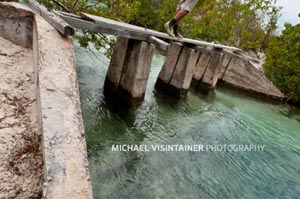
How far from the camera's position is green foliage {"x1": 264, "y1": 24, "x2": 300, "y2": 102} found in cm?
1321

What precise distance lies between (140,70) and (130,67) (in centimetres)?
28

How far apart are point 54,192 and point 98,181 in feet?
8.35

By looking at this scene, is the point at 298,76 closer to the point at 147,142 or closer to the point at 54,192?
the point at 147,142

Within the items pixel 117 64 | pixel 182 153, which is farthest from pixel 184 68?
pixel 182 153

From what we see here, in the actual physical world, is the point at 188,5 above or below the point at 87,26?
above

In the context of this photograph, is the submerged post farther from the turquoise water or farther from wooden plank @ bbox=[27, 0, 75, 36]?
wooden plank @ bbox=[27, 0, 75, 36]

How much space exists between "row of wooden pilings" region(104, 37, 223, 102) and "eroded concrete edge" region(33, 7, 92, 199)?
3860 mm

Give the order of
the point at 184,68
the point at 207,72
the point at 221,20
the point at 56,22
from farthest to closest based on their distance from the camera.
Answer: the point at 221,20 → the point at 207,72 → the point at 184,68 → the point at 56,22

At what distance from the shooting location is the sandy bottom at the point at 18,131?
175cm

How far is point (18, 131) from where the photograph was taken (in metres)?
2.12

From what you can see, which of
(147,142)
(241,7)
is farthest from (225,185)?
(241,7)

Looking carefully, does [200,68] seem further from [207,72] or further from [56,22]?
[56,22]

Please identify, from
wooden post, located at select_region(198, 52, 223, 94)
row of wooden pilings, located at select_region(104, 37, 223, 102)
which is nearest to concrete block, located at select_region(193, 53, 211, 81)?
wooden post, located at select_region(198, 52, 223, 94)

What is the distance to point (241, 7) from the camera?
68.1ft
